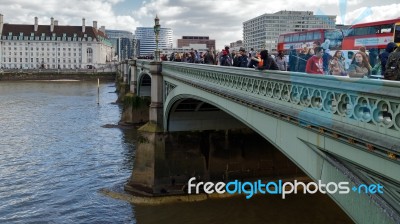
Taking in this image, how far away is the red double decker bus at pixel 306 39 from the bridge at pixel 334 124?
7.04 m

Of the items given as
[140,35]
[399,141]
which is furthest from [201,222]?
[140,35]

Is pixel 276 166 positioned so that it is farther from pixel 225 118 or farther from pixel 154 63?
pixel 154 63

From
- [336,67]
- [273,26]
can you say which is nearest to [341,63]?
[336,67]

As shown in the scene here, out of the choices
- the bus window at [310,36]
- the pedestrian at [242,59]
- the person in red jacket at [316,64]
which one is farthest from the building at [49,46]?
the person in red jacket at [316,64]

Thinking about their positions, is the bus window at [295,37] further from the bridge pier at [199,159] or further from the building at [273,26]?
the bridge pier at [199,159]

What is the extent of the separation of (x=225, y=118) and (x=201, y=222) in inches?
196

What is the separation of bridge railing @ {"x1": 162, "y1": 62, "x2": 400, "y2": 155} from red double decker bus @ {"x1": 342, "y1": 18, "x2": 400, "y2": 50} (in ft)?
29.0

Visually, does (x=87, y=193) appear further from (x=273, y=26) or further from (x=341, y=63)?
(x=341, y=63)

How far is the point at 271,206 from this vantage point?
1605 cm

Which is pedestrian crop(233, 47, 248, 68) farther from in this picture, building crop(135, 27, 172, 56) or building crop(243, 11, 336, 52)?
building crop(135, 27, 172, 56)

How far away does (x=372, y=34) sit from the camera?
1667 centimetres

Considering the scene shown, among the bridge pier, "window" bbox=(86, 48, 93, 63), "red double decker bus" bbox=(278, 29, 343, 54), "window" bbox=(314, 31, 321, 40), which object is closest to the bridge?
"red double decker bus" bbox=(278, 29, 343, 54)

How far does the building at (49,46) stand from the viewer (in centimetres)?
12681

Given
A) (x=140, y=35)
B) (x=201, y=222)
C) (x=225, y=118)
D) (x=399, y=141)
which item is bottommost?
(x=201, y=222)
